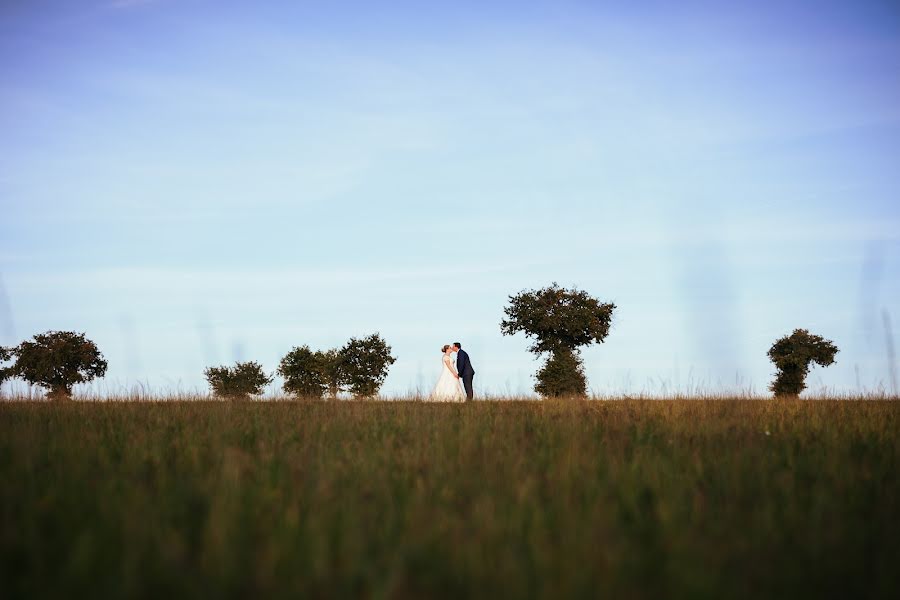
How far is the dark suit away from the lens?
989 inches

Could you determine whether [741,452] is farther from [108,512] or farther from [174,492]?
[108,512]

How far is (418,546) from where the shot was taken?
422 cm

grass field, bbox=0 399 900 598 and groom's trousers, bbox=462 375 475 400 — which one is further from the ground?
groom's trousers, bbox=462 375 475 400

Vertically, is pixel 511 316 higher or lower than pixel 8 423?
higher

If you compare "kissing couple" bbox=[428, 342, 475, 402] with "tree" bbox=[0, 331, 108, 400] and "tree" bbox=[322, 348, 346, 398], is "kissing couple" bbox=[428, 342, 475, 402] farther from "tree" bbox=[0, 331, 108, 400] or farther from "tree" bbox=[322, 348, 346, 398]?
"tree" bbox=[0, 331, 108, 400]

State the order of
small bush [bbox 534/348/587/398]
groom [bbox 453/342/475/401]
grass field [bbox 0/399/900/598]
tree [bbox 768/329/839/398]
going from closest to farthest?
grass field [bbox 0/399/900/598] → groom [bbox 453/342/475/401] → small bush [bbox 534/348/587/398] → tree [bbox 768/329/839/398]

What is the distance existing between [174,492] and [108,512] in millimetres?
789

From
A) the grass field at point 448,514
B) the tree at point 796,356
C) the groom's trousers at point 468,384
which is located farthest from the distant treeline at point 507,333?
the grass field at point 448,514

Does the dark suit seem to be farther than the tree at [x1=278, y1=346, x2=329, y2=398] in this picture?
No

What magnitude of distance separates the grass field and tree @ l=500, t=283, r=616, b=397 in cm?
4517

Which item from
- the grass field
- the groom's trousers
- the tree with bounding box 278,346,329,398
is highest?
the tree with bounding box 278,346,329,398

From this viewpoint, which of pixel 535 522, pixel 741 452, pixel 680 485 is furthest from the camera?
pixel 741 452

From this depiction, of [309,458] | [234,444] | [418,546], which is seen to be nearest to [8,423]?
[234,444]

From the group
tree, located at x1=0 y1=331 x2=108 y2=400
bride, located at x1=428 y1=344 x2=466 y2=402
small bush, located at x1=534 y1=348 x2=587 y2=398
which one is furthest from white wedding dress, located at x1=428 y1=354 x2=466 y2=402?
tree, located at x1=0 y1=331 x2=108 y2=400
